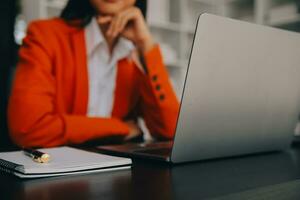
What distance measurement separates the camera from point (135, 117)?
5.09 ft

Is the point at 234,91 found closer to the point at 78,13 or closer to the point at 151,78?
the point at 151,78

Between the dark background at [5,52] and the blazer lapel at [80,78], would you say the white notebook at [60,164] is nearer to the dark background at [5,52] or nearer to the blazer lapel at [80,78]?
the blazer lapel at [80,78]

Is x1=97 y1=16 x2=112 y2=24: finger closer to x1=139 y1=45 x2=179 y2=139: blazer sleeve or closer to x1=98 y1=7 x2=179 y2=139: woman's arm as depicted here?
x1=98 y1=7 x2=179 y2=139: woman's arm

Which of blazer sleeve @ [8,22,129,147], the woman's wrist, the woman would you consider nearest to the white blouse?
the woman

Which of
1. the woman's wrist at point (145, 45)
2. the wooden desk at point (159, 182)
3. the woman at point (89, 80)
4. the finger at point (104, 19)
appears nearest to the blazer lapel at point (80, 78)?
the woman at point (89, 80)

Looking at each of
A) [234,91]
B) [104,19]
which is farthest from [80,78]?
[234,91]

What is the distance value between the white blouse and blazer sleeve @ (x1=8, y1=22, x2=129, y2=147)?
0.24 meters

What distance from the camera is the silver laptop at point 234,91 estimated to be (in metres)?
0.56

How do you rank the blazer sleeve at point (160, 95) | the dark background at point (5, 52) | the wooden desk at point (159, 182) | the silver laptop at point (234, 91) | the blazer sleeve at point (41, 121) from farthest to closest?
the dark background at point (5, 52) < the blazer sleeve at point (160, 95) < the blazer sleeve at point (41, 121) < the silver laptop at point (234, 91) < the wooden desk at point (159, 182)

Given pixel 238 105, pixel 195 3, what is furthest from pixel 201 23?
pixel 195 3

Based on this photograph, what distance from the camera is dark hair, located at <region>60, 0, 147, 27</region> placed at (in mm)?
1510

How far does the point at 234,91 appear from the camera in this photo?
61 cm

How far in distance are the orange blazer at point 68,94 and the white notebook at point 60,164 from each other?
49cm

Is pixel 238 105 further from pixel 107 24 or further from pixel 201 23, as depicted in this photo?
pixel 107 24
